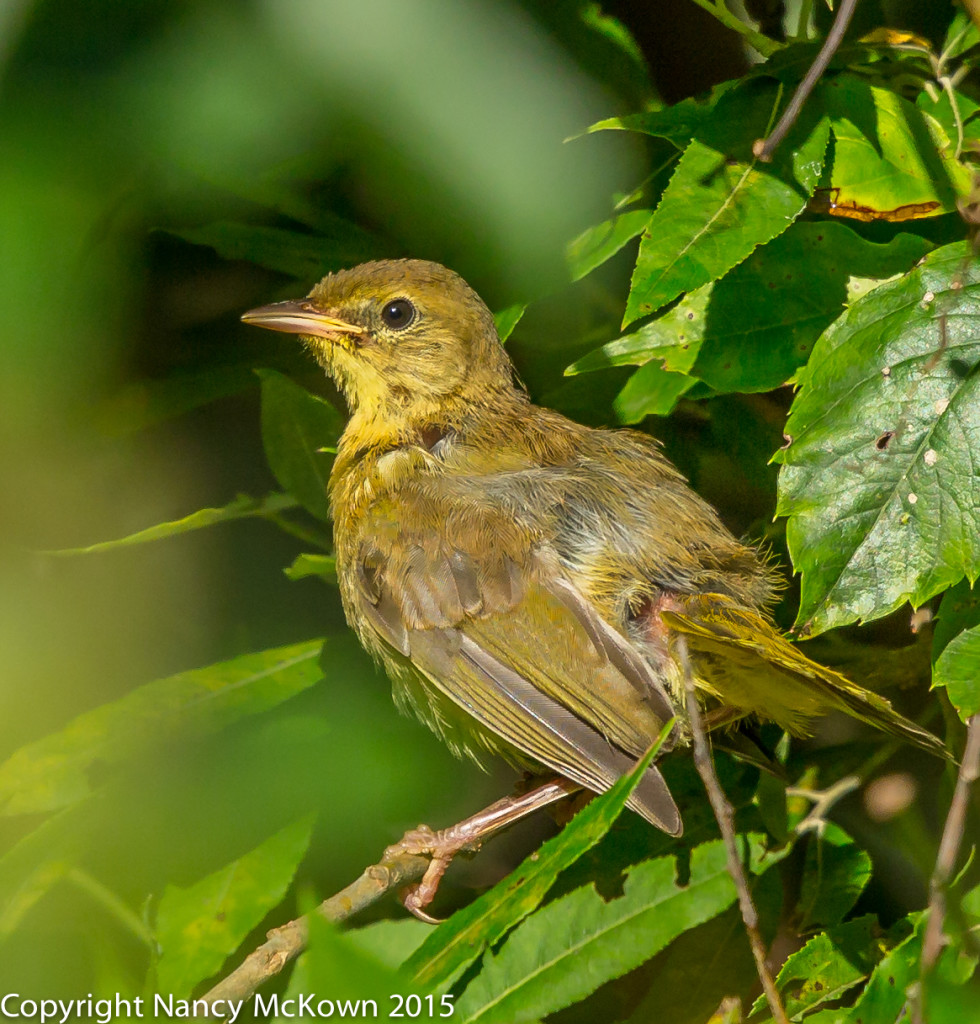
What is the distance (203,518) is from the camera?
298 centimetres

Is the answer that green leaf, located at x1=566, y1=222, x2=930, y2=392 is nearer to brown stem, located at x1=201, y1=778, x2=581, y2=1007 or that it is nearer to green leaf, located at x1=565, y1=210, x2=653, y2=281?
green leaf, located at x1=565, y1=210, x2=653, y2=281

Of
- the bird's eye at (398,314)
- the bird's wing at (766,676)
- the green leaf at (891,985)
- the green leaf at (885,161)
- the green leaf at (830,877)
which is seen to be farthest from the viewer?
the bird's eye at (398,314)

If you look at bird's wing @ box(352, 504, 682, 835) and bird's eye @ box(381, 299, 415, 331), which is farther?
bird's eye @ box(381, 299, 415, 331)

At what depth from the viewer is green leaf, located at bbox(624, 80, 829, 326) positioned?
2.21 m

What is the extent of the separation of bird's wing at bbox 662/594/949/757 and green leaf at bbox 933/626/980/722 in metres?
0.12

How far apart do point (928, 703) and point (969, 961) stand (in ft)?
2.53

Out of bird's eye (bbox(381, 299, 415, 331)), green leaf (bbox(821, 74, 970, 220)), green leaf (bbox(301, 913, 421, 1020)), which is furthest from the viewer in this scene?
bird's eye (bbox(381, 299, 415, 331))

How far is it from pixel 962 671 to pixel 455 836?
1.37 m

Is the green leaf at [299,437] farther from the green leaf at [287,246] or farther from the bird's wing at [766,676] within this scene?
the bird's wing at [766,676]

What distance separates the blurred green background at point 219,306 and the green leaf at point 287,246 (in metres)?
0.01

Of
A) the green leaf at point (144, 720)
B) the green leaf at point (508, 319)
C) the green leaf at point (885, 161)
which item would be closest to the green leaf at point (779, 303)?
the green leaf at point (885, 161)

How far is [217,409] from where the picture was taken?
3.91 metres

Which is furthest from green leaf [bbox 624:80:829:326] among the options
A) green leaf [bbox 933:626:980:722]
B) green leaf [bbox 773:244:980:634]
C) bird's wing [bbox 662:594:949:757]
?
green leaf [bbox 933:626:980:722]

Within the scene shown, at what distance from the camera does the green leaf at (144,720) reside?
297cm
